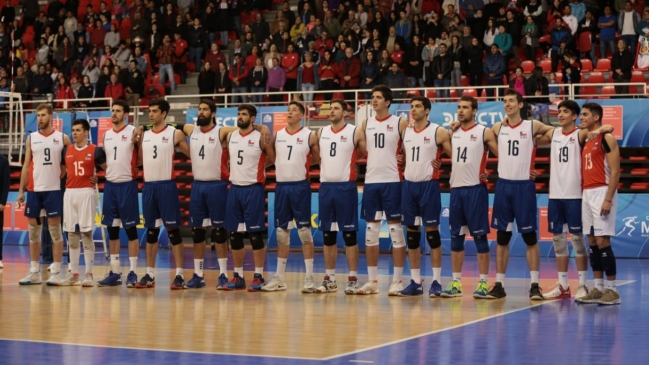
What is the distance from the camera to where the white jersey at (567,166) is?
13375 millimetres

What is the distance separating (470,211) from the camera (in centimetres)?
1377

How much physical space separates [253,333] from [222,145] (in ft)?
16.7

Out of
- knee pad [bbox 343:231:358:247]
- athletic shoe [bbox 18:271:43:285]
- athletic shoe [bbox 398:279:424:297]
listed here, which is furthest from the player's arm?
athletic shoe [bbox 18:271:43:285]

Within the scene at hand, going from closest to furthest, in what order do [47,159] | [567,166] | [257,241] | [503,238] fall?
[567,166], [503,238], [257,241], [47,159]

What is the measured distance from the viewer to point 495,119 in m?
22.7

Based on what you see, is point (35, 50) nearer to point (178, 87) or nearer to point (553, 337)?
point (178, 87)

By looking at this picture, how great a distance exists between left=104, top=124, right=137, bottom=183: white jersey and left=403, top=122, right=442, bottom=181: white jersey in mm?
4332

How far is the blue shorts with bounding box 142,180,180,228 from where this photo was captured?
1512 centimetres

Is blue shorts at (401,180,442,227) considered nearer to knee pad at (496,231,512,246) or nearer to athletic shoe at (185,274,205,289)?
knee pad at (496,231,512,246)

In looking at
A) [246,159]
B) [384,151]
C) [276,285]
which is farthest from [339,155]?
[276,285]

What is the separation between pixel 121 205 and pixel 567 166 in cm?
664

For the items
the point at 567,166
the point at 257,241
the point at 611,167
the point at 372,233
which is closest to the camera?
the point at 611,167

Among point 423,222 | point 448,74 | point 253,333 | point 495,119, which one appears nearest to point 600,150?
point 423,222

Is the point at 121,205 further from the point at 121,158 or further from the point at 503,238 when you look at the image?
the point at 503,238
